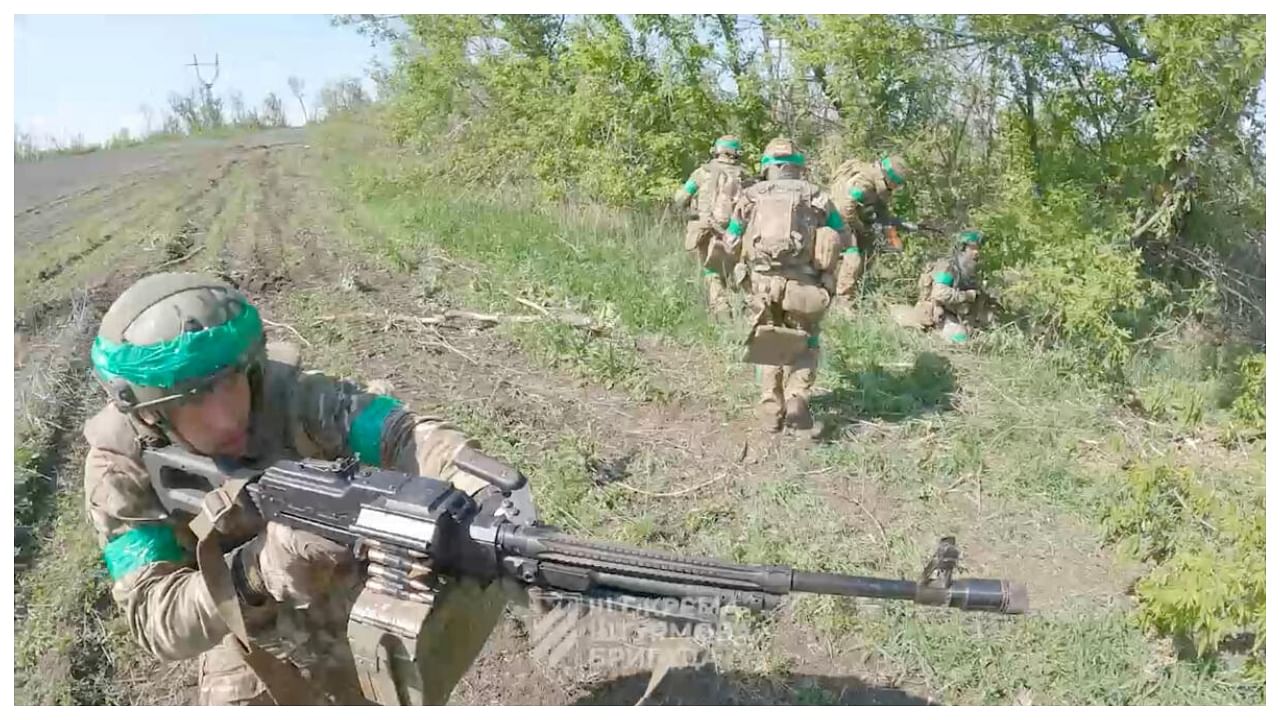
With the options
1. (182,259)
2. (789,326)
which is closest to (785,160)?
(789,326)

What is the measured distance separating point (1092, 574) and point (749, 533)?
1664 millimetres

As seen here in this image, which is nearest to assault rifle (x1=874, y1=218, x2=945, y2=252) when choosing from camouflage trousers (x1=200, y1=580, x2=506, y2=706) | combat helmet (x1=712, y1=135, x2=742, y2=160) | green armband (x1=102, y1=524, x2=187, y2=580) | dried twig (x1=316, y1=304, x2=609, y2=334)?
combat helmet (x1=712, y1=135, x2=742, y2=160)

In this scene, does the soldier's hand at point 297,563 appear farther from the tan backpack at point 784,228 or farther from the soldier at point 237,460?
the tan backpack at point 784,228

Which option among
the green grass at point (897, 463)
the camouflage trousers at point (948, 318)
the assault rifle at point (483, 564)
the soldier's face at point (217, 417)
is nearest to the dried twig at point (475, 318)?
the green grass at point (897, 463)

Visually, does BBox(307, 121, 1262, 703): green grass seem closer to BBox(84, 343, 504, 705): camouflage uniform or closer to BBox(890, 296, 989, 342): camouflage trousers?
BBox(890, 296, 989, 342): camouflage trousers

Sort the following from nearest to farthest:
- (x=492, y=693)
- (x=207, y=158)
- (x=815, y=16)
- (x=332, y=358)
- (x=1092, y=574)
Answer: (x=492, y=693) < (x=1092, y=574) < (x=332, y=358) < (x=815, y=16) < (x=207, y=158)

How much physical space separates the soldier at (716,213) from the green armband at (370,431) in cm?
523

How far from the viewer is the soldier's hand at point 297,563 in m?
2.43

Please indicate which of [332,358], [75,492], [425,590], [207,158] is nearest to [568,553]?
[425,590]

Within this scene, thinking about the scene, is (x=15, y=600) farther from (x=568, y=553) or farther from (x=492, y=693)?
(x=568, y=553)

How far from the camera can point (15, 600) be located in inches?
162

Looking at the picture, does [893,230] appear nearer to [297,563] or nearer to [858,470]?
[858,470]

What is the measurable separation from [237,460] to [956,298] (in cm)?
661

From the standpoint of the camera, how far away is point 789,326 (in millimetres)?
5934
